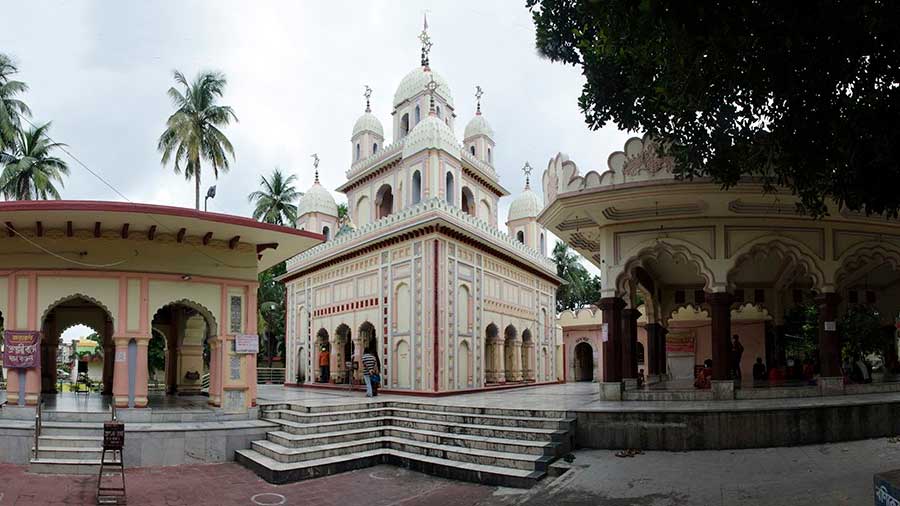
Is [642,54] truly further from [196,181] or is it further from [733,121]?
[196,181]

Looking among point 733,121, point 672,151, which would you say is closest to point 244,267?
point 672,151

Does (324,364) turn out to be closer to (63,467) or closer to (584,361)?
(63,467)

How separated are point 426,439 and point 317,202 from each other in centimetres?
1957

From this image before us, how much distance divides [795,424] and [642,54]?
6546 mm

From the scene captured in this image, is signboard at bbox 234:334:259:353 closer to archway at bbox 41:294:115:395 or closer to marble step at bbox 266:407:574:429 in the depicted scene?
marble step at bbox 266:407:574:429

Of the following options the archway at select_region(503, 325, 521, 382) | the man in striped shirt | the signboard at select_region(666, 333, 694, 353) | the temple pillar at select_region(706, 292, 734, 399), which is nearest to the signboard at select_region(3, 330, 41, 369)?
the man in striped shirt

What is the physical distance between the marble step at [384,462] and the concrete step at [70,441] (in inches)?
90.8

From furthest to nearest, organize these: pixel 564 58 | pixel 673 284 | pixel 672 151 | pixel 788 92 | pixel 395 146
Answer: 1. pixel 395 146
2. pixel 673 284
3. pixel 564 58
4. pixel 672 151
5. pixel 788 92

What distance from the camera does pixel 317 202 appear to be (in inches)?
1185

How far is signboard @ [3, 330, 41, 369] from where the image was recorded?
12320 millimetres

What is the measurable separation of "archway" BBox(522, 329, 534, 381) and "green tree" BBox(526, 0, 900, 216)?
18.9m

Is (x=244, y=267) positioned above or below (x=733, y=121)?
below

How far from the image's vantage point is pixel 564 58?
387 inches

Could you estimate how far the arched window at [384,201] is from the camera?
27.0 meters
